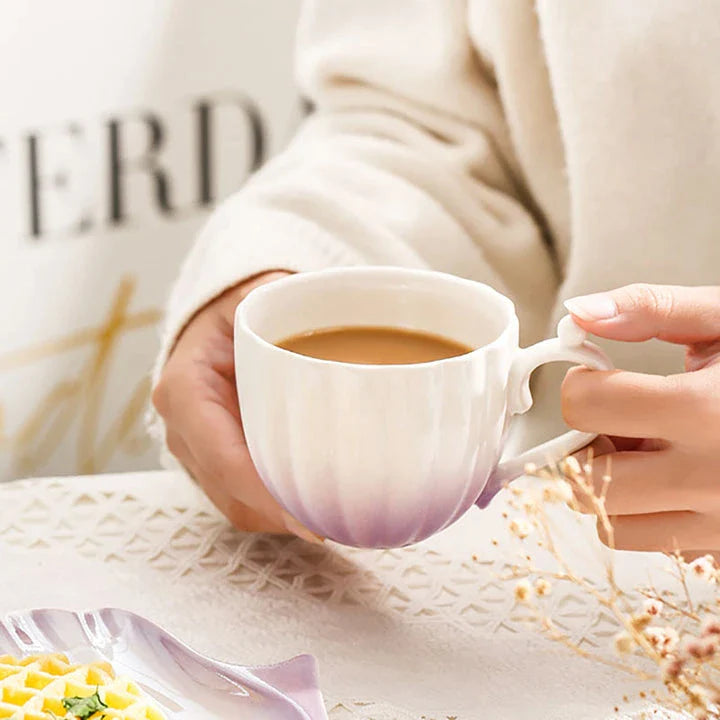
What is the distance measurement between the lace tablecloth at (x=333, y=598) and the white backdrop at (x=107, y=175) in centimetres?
70

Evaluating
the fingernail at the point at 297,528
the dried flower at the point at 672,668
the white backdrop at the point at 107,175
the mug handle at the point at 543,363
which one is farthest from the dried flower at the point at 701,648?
the white backdrop at the point at 107,175

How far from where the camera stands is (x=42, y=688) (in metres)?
0.48

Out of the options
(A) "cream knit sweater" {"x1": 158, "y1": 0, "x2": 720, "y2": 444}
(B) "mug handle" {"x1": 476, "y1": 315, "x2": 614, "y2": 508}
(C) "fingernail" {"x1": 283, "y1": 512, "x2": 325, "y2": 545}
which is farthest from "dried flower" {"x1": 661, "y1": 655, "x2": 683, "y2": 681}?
(A) "cream knit sweater" {"x1": 158, "y1": 0, "x2": 720, "y2": 444}

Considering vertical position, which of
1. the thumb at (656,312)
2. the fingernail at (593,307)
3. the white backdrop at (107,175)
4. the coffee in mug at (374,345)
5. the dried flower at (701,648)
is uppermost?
the fingernail at (593,307)

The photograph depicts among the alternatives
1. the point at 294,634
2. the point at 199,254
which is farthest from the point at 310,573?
the point at 199,254

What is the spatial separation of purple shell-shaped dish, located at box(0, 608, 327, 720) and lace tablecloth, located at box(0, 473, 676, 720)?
47 mm

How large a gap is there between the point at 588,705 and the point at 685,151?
412 millimetres

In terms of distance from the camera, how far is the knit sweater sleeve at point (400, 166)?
81 centimetres

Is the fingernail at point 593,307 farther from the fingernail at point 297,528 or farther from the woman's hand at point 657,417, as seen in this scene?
the fingernail at point 297,528

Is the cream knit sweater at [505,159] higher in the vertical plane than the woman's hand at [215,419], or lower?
higher

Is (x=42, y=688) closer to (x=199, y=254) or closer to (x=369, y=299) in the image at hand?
(x=369, y=299)

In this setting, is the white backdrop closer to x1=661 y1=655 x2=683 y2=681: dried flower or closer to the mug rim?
the mug rim

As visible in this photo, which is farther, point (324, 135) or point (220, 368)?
point (324, 135)

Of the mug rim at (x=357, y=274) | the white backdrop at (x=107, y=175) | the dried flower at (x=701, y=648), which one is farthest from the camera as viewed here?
the white backdrop at (x=107, y=175)
